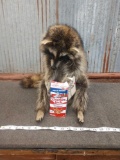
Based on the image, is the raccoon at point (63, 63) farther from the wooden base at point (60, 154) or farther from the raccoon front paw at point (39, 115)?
the wooden base at point (60, 154)

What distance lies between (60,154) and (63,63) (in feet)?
1.58

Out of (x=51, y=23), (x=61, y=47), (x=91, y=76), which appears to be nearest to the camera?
(x=61, y=47)

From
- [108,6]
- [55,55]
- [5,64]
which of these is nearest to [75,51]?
[55,55]

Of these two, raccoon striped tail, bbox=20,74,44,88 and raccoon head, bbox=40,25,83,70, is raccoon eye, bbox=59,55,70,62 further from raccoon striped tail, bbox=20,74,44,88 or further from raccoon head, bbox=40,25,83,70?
raccoon striped tail, bbox=20,74,44,88

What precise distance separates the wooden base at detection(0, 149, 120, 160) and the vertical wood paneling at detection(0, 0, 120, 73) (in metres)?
0.74

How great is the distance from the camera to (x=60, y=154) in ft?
3.43

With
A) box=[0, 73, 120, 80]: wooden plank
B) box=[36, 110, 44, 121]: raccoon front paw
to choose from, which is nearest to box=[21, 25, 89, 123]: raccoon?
box=[36, 110, 44, 121]: raccoon front paw

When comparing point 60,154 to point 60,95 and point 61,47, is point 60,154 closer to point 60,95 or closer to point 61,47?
point 60,95

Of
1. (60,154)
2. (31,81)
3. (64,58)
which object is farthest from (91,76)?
(60,154)

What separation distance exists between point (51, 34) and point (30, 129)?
540mm

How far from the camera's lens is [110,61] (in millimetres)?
1580

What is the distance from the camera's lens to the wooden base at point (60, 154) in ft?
3.40

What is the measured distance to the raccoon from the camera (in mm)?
1046

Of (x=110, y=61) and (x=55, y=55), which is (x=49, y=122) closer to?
(x=55, y=55)
